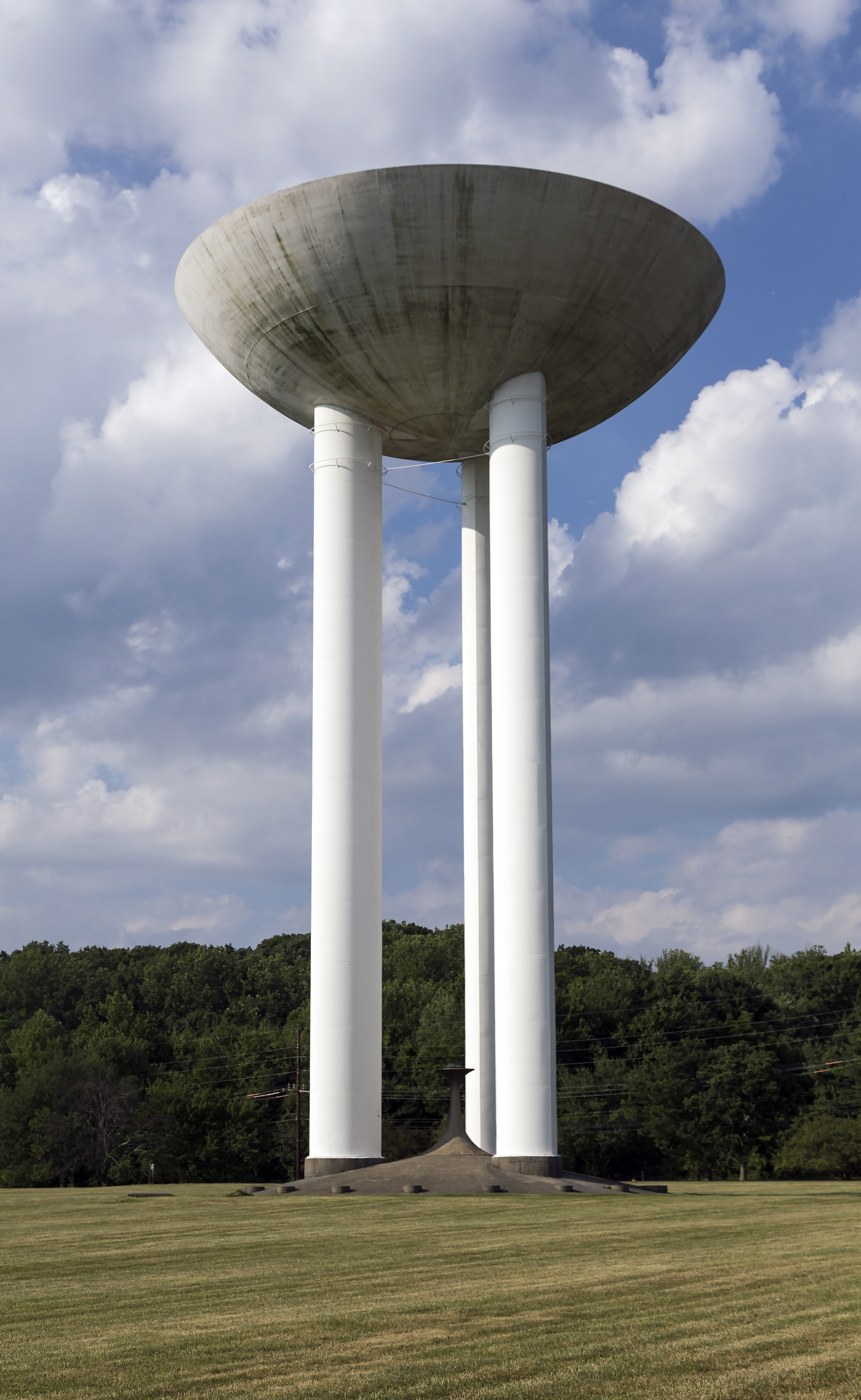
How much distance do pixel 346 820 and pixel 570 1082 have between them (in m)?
44.1

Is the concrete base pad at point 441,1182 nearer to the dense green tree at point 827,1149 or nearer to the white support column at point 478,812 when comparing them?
the white support column at point 478,812

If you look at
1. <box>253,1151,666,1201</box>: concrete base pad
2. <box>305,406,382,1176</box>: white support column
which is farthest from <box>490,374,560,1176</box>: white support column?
<box>305,406,382,1176</box>: white support column

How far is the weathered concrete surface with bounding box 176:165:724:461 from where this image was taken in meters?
27.8

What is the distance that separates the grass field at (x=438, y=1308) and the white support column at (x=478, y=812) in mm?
11766

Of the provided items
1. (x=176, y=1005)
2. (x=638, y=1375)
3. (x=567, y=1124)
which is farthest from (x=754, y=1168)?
(x=638, y=1375)

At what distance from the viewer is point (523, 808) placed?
27844mm

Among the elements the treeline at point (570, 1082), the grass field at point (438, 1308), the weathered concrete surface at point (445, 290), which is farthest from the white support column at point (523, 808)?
the treeline at point (570, 1082)

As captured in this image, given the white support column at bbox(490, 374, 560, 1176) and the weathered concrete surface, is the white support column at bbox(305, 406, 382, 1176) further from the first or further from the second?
the white support column at bbox(490, 374, 560, 1176)

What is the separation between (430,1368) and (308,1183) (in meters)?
20.6

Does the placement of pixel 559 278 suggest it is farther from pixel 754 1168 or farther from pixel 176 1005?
pixel 176 1005

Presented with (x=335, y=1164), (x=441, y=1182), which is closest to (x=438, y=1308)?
(x=441, y=1182)

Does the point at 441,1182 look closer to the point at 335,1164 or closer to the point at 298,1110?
the point at 335,1164

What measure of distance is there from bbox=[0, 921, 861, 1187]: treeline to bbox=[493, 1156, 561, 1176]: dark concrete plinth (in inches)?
1410

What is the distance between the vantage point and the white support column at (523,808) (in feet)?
89.0
